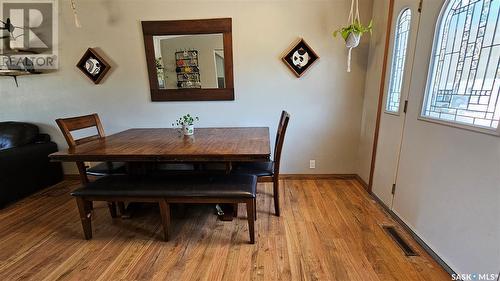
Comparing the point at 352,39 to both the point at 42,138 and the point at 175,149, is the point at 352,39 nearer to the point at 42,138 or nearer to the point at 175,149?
the point at 175,149

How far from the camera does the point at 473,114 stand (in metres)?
1.41

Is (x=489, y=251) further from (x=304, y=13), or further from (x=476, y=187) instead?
(x=304, y=13)

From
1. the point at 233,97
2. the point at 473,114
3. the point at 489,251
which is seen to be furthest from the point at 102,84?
the point at 489,251

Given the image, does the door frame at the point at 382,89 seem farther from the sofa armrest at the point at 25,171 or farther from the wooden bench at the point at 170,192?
the sofa armrest at the point at 25,171

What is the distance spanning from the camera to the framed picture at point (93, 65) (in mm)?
2834

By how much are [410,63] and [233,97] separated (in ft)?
6.02

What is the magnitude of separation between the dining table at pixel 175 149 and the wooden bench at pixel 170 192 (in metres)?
0.21

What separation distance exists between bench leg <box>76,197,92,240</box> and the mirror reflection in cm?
159

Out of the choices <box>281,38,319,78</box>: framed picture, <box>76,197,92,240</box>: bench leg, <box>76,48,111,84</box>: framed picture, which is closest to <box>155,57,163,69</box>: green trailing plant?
<box>76,48,111,84</box>: framed picture

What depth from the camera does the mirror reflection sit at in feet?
8.99

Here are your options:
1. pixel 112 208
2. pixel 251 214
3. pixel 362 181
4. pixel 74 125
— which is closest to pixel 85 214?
pixel 112 208

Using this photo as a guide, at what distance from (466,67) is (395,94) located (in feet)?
2.54

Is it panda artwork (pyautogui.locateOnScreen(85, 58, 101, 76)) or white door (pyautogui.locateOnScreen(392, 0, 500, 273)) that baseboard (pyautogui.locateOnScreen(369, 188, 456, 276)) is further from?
panda artwork (pyautogui.locateOnScreen(85, 58, 101, 76))

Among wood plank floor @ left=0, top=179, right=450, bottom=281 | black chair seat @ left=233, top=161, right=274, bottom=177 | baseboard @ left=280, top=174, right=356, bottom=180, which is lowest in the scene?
wood plank floor @ left=0, top=179, right=450, bottom=281
